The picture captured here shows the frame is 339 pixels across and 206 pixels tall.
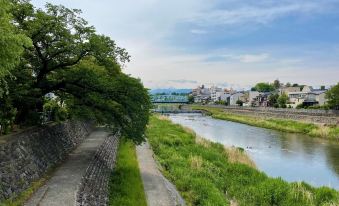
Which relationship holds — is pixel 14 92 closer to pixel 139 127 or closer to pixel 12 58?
pixel 139 127

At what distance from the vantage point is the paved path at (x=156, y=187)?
18.9 meters

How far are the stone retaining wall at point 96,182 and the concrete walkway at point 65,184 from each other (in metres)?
0.26

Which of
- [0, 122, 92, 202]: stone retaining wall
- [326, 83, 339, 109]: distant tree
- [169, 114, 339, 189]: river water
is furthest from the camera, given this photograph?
[326, 83, 339, 109]: distant tree

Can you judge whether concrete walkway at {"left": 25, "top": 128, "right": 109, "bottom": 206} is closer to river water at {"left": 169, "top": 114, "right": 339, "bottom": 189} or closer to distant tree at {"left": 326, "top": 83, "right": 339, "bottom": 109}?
river water at {"left": 169, "top": 114, "right": 339, "bottom": 189}

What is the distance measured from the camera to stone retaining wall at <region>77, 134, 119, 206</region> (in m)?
15.9

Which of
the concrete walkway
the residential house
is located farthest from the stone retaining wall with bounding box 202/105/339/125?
the concrete walkway

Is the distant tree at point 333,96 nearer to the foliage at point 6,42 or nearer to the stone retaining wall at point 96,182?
the stone retaining wall at point 96,182

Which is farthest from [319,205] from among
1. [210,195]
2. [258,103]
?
[258,103]

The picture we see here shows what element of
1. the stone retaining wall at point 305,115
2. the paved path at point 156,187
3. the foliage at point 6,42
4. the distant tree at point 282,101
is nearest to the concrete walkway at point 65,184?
the paved path at point 156,187

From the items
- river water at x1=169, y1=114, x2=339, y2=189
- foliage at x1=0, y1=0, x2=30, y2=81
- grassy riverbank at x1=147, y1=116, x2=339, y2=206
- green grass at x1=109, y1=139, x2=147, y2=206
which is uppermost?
foliage at x1=0, y1=0, x2=30, y2=81

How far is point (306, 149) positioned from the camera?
46.2 meters

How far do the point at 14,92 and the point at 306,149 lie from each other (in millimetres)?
34385

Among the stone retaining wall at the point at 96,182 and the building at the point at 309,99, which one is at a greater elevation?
the building at the point at 309,99

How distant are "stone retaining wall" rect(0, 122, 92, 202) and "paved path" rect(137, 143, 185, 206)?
4805 millimetres
